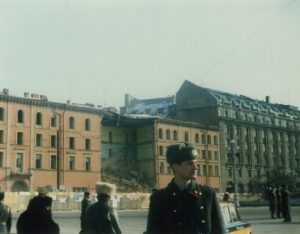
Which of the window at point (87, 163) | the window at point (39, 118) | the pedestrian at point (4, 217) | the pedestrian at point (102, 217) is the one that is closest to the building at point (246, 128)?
the window at point (87, 163)

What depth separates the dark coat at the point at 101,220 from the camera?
20.8ft

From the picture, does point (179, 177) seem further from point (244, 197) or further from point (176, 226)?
point (244, 197)

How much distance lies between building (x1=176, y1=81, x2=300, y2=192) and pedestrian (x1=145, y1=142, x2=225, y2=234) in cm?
7986

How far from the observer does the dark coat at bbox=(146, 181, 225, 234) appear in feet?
11.1

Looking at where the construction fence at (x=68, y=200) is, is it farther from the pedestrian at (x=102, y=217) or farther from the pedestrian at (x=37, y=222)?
the pedestrian at (x=37, y=222)

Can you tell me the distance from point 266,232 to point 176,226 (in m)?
13.7

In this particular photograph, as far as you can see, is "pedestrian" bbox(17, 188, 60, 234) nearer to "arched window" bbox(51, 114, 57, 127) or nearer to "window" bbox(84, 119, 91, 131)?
"arched window" bbox(51, 114, 57, 127)

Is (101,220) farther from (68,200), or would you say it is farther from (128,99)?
(128,99)

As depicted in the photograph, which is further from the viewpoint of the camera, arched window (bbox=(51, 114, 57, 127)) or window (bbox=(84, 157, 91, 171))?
window (bbox=(84, 157, 91, 171))

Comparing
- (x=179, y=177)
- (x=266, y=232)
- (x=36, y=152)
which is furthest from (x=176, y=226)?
(x=36, y=152)

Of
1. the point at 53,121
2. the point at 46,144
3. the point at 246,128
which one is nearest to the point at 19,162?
the point at 46,144

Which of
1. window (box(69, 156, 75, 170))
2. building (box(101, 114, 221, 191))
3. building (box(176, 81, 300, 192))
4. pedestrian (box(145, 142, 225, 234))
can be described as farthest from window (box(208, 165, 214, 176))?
pedestrian (box(145, 142, 225, 234))

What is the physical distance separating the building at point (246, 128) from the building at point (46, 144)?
21.7m

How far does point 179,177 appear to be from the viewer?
3533 mm
